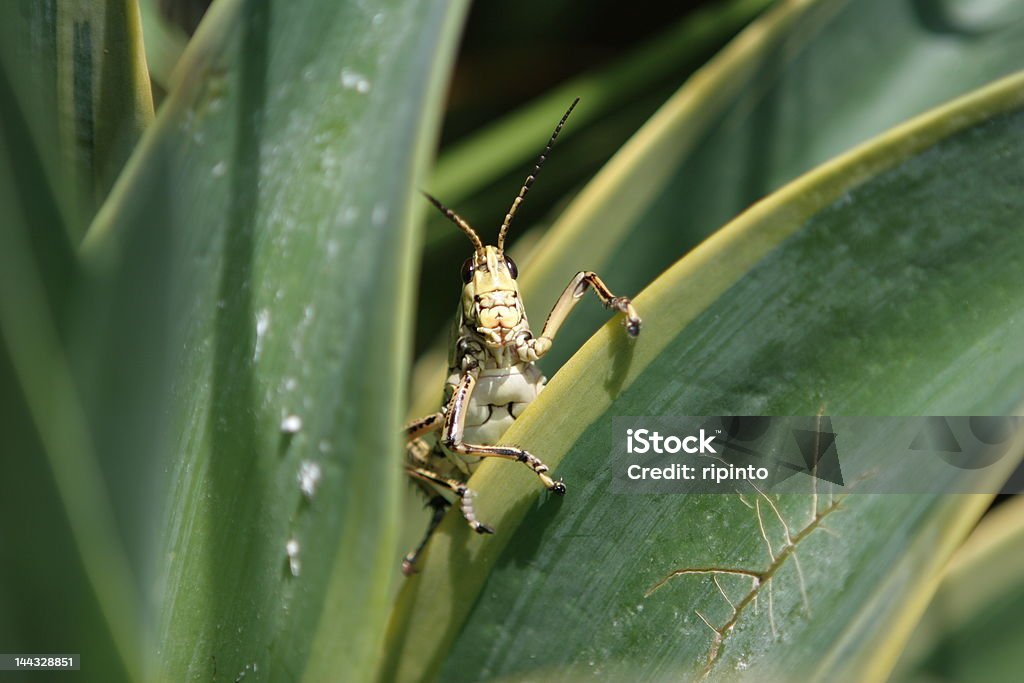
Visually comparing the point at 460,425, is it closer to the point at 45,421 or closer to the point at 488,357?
the point at 488,357

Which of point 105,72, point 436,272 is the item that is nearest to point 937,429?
point 105,72

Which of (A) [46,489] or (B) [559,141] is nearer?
(A) [46,489]

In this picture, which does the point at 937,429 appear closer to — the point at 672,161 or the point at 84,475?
the point at 672,161

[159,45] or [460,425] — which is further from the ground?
[159,45]

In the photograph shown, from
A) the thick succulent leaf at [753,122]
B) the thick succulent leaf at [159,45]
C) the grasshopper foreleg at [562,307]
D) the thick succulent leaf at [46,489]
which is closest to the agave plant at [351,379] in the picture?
the thick succulent leaf at [46,489]

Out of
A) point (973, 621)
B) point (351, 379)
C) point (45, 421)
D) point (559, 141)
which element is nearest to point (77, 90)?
point (45, 421)

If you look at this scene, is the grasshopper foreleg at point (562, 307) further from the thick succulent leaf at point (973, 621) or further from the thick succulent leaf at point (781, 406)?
the thick succulent leaf at point (973, 621)

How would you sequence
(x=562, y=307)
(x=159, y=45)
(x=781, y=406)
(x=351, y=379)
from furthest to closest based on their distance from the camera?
(x=159, y=45)
(x=562, y=307)
(x=781, y=406)
(x=351, y=379)
